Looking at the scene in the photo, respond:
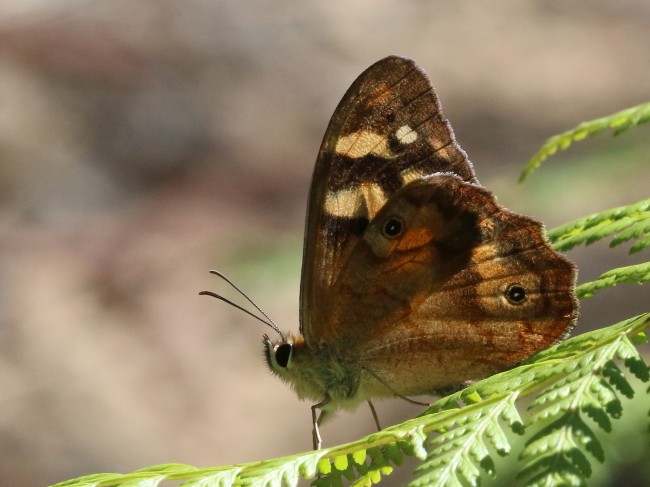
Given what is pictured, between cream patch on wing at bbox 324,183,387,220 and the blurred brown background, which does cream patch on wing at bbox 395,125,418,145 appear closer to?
cream patch on wing at bbox 324,183,387,220

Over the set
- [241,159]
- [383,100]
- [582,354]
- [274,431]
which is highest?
[241,159]

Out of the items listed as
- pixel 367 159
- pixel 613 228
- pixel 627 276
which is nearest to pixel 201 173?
pixel 367 159

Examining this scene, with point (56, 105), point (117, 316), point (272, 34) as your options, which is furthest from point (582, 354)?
point (272, 34)

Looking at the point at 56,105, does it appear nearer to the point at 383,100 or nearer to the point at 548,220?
the point at 548,220

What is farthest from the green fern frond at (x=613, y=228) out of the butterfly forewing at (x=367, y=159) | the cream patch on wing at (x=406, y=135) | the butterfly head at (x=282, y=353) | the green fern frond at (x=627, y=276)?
the butterfly head at (x=282, y=353)

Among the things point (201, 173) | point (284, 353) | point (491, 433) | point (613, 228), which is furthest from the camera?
point (201, 173)

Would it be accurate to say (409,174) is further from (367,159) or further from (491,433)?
(491,433)

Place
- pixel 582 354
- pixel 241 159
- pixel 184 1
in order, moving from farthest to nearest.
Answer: pixel 184 1, pixel 241 159, pixel 582 354
